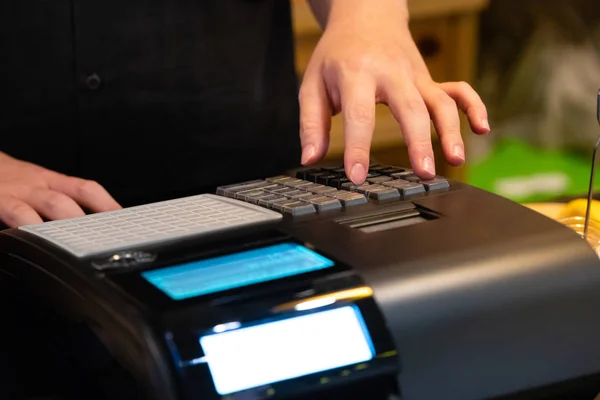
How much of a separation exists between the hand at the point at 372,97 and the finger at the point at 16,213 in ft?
0.66

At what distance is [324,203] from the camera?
0.59 metres

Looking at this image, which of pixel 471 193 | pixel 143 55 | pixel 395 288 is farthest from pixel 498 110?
pixel 395 288

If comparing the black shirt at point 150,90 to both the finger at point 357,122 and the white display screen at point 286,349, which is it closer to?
the finger at point 357,122

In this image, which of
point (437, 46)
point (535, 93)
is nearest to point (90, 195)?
point (437, 46)

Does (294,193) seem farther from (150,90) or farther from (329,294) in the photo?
(150,90)

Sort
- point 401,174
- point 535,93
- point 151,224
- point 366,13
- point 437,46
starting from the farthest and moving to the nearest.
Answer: point 535,93
point 437,46
point 366,13
point 401,174
point 151,224

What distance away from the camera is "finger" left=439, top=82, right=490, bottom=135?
71cm

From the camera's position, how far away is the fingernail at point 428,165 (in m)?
0.65

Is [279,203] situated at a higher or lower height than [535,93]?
higher

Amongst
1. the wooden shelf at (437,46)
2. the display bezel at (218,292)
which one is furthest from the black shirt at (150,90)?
the wooden shelf at (437,46)

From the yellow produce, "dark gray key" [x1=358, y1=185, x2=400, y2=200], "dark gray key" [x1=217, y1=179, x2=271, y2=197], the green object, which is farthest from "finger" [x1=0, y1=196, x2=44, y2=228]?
the green object

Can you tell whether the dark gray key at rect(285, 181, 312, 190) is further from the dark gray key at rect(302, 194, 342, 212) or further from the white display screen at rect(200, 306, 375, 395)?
the white display screen at rect(200, 306, 375, 395)

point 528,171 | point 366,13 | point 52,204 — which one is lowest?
point 528,171

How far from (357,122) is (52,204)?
0.23 metres
